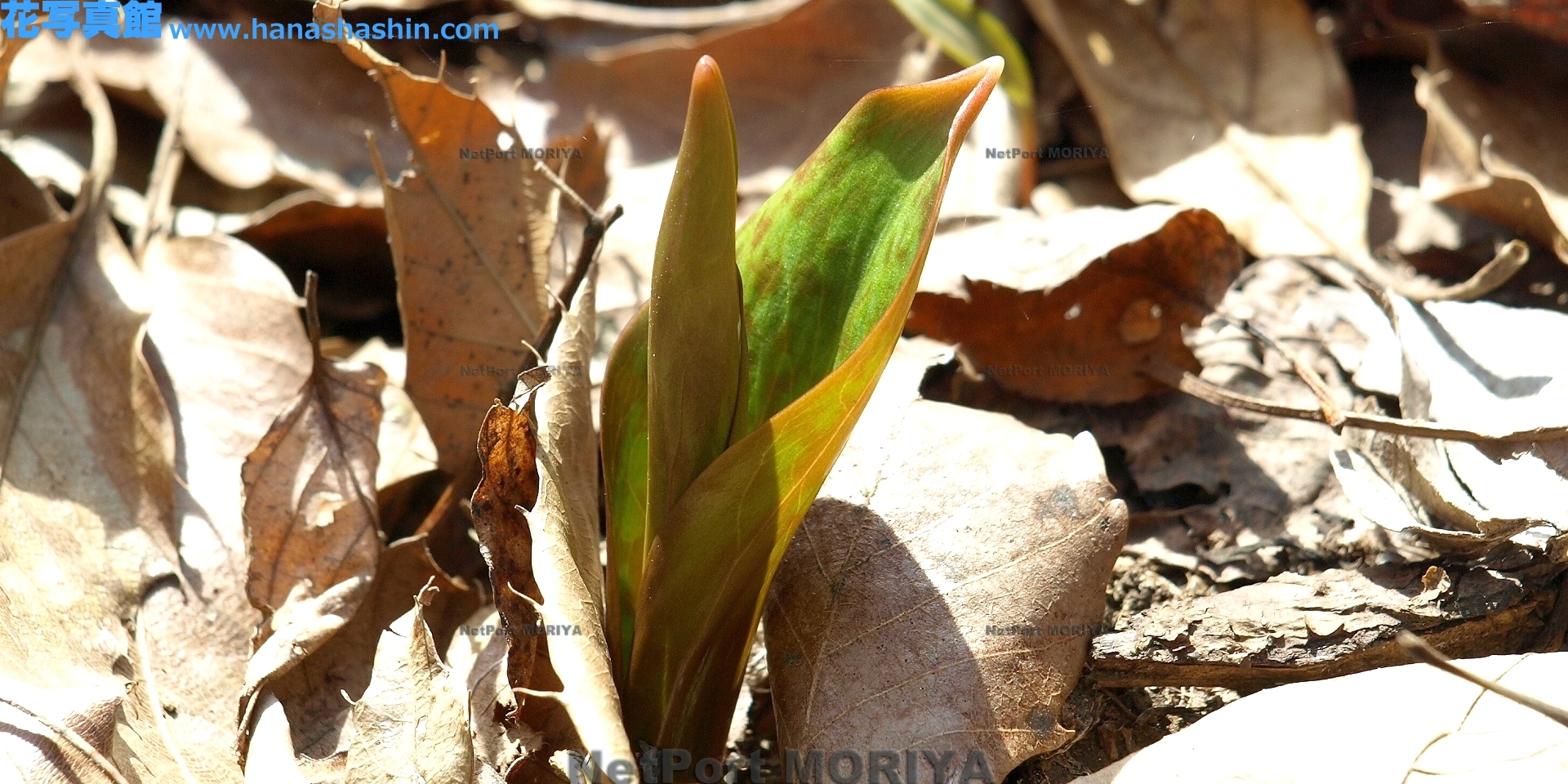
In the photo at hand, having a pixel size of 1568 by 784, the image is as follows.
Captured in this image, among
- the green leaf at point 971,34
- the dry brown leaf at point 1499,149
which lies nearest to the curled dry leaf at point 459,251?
the green leaf at point 971,34

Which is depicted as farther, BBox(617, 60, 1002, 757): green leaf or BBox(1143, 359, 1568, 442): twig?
BBox(1143, 359, 1568, 442): twig

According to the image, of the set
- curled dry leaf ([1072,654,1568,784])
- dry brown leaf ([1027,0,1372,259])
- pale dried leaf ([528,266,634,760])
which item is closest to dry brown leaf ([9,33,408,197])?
pale dried leaf ([528,266,634,760])

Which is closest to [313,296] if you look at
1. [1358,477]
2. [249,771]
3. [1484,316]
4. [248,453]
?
[248,453]

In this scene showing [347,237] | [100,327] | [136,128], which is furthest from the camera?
[136,128]

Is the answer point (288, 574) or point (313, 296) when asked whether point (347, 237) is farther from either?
point (288, 574)

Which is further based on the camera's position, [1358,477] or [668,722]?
[1358,477]

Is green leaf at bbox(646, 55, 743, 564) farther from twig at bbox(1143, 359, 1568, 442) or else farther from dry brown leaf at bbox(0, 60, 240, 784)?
twig at bbox(1143, 359, 1568, 442)

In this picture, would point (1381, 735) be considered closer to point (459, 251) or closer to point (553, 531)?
point (553, 531)
